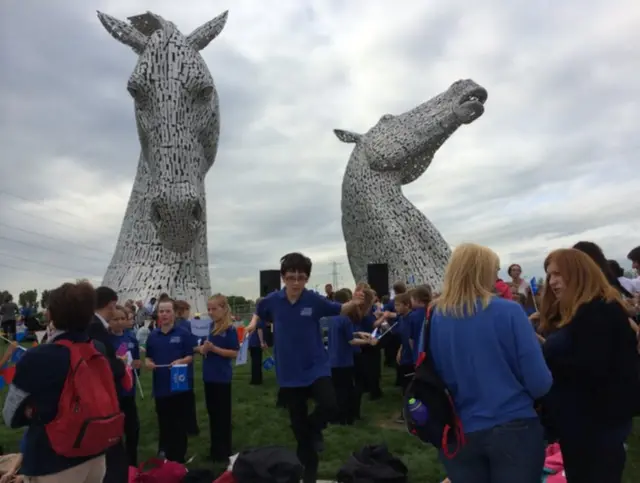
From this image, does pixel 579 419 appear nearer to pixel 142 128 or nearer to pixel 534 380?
pixel 534 380

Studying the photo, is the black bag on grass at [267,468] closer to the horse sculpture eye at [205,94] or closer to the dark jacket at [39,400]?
the dark jacket at [39,400]

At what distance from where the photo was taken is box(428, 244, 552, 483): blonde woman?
7.09 feet

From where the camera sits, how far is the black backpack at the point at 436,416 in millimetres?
2211

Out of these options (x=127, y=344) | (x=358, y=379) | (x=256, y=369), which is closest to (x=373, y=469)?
(x=127, y=344)

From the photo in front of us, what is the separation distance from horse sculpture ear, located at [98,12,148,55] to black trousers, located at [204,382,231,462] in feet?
37.9

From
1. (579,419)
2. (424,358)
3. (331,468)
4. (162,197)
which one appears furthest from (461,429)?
(162,197)

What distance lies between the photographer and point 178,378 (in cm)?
448

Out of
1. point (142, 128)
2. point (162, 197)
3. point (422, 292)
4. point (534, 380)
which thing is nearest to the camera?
point (534, 380)

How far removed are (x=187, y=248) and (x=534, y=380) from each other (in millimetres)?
12978

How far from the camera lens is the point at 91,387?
246 cm

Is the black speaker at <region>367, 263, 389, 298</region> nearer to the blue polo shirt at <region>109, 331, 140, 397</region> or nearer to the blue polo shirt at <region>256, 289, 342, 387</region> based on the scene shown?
the blue polo shirt at <region>109, 331, 140, 397</region>

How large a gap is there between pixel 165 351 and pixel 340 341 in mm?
2222

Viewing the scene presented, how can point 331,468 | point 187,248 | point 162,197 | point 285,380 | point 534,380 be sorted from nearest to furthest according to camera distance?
point 534,380 < point 285,380 < point 331,468 < point 162,197 < point 187,248

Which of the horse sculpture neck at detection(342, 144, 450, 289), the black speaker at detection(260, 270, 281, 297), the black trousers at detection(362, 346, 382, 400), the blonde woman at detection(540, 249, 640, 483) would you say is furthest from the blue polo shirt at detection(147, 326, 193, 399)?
the horse sculpture neck at detection(342, 144, 450, 289)
